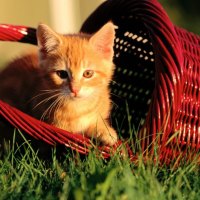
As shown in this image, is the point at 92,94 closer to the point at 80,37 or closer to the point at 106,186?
the point at 80,37

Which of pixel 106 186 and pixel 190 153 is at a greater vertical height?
pixel 106 186

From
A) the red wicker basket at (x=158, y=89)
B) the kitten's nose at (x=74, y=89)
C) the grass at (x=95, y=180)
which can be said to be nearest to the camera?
the grass at (x=95, y=180)

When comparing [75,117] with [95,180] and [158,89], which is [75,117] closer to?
[158,89]

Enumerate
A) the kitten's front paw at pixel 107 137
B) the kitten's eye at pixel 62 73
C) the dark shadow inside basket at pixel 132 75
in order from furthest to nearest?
the dark shadow inside basket at pixel 132 75
the kitten's eye at pixel 62 73
the kitten's front paw at pixel 107 137

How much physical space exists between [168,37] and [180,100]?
1.03 ft

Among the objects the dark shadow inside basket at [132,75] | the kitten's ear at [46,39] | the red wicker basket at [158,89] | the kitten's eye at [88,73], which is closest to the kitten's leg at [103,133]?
the red wicker basket at [158,89]

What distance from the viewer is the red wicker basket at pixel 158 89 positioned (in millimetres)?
2602

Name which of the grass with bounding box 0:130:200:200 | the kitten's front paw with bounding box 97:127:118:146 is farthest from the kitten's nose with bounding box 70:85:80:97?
the grass with bounding box 0:130:200:200

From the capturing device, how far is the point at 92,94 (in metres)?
3.04

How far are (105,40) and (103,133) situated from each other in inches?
21.7

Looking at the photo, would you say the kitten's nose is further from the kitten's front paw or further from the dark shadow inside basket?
the dark shadow inside basket

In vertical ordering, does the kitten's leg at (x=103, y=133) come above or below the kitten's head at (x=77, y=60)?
below

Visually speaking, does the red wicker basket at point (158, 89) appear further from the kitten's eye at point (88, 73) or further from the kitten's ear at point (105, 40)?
the kitten's eye at point (88, 73)

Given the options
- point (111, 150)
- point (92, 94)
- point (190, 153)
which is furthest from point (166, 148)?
point (92, 94)
